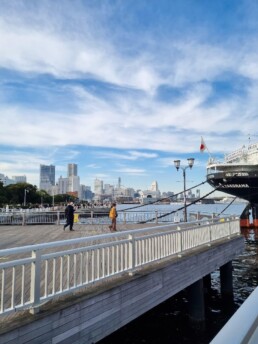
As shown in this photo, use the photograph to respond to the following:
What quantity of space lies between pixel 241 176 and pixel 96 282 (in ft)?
122

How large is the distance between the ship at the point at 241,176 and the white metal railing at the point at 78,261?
29551 millimetres

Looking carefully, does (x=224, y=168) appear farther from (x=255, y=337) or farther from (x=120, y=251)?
(x=255, y=337)

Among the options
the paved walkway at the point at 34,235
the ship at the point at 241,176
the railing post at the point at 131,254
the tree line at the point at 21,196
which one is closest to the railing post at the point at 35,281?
the railing post at the point at 131,254

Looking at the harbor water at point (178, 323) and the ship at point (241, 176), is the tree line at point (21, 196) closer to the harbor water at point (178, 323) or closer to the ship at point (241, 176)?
the ship at point (241, 176)

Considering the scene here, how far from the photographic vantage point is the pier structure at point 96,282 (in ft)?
15.6

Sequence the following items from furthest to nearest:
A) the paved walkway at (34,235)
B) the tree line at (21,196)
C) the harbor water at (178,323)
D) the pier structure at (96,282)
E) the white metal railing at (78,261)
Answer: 1. the tree line at (21,196)
2. the paved walkway at (34,235)
3. the harbor water at (178,323)
4. the white metal railing at (78,261)
5. the pier structure at (96,282)

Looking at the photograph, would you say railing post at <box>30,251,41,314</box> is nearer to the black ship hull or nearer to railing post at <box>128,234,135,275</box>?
railing post at <box>128,234,135,275</box>

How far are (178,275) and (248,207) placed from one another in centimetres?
4027

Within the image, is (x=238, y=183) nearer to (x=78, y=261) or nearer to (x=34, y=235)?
(x=34, y=235)

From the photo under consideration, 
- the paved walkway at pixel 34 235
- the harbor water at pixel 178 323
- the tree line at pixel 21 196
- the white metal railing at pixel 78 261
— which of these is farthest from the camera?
the tree line at pixel 21 196

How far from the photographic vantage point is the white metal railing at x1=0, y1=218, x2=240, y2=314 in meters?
4.89

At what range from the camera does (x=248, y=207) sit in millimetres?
46219

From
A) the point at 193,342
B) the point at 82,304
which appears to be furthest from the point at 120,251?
the point at 193,342

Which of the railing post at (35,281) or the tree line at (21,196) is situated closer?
the railing post at (35,281)
